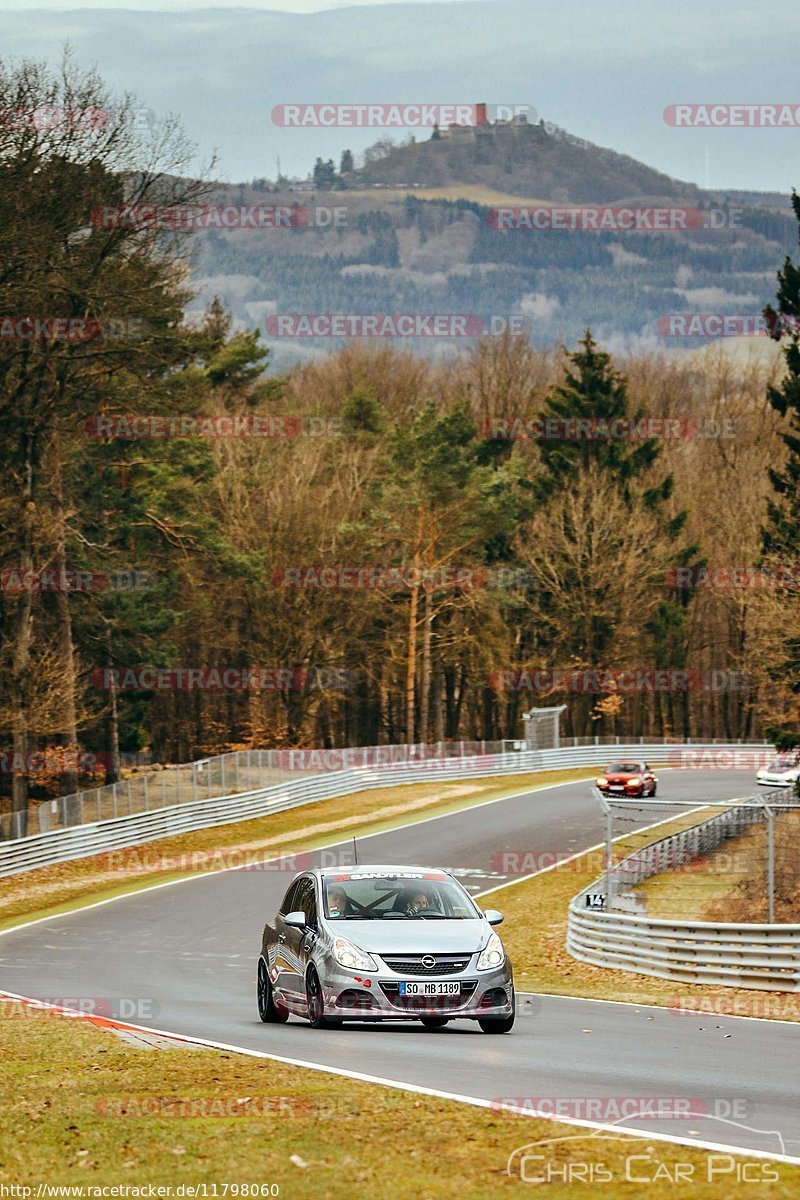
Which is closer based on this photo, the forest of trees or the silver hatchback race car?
the silver hatchback race car

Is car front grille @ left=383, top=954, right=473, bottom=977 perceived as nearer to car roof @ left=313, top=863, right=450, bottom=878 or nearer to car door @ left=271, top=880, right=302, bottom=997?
car door @ left=271, top=880, right=302, bottom=997

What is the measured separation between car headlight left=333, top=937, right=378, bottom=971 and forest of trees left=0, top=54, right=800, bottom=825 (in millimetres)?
24709

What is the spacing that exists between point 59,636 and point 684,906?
81.7 ft

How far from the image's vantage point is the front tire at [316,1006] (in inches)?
568

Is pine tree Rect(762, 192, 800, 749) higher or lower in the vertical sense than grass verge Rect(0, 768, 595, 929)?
higher

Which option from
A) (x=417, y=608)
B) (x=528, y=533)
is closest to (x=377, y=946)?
(x=417, y=608)

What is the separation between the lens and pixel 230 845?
150 feet

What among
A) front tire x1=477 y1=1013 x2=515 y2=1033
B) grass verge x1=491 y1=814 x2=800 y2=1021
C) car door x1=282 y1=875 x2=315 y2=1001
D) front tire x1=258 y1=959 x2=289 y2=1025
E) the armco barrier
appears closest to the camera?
front tire x1=477 y1=1013 x2=515 y2=1033

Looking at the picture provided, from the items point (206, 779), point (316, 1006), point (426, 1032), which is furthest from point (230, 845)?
point (316, 1006)

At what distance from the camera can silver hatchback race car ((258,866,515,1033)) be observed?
14070 millimetres

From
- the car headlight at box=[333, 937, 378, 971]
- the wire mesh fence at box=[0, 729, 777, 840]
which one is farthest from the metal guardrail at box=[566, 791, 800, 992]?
the wire mesh fence at box=[0, 729, 777, 840]

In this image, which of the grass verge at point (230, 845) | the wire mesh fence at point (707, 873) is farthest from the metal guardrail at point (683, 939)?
the grass verge at point (230, 845)

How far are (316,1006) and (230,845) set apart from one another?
103ft

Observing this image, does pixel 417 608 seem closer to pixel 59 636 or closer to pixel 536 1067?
pixel 59 636
